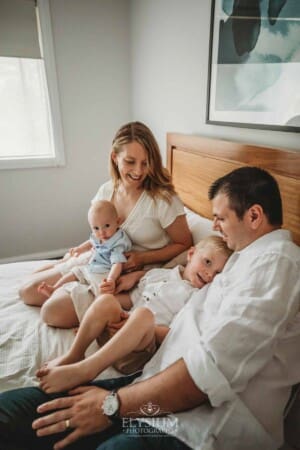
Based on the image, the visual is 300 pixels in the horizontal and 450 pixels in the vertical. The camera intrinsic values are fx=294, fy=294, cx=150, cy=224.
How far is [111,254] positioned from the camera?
1403mm

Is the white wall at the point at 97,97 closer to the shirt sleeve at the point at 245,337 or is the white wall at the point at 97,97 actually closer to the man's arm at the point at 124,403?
the shirt sleeve at the point at 245,337

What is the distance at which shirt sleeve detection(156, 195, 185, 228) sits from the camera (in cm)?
144

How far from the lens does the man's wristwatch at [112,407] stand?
825mm

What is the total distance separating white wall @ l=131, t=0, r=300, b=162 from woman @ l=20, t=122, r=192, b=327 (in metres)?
0.45

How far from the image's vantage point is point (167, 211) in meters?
1.43

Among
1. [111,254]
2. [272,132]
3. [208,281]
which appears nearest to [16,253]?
[111,254]

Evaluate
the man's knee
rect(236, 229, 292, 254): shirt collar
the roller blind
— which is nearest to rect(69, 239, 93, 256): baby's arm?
the man's knee

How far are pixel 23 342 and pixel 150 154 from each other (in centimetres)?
99

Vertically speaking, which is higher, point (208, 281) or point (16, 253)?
point (208, 281)

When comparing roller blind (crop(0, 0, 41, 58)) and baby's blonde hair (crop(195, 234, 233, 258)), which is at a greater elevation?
roller blind (crop(0, 0, 41, 58))

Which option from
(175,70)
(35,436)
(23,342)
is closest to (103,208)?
(23,342)

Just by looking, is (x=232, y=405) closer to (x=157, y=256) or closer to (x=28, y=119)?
(x=157, y=256)

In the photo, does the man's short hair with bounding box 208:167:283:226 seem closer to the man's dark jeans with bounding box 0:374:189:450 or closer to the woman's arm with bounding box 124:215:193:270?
the woman's arm with bounding box 124:215:193:270

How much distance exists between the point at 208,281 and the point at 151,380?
0.44 m
